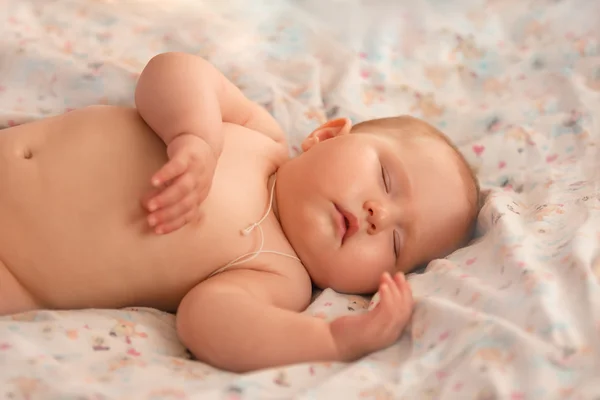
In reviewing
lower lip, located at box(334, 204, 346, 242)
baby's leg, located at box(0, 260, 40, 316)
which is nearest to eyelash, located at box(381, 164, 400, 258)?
lower lip, located at box(334, 204, 346, 242)

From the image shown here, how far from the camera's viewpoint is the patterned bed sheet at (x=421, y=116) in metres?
0.81

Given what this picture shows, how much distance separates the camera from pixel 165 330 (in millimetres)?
1026

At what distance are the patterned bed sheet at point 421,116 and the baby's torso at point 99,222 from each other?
0.07 meters

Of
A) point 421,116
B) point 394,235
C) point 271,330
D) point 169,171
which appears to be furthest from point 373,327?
point 421,116

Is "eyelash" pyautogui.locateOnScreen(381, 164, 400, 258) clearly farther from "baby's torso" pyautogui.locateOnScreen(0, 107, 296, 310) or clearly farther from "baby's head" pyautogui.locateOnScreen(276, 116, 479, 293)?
"baby's torso" pyautogui.locateOnScreen(0, 107, 296, 310)

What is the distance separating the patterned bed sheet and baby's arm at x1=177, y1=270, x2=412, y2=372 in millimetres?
31

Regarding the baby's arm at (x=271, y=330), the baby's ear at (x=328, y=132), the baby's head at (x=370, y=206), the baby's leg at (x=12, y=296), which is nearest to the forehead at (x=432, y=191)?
the baby's head at (x=370, y=206)

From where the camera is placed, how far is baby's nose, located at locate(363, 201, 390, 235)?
3.66 ft

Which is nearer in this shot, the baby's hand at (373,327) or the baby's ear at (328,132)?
the baby's hand at (373,327)

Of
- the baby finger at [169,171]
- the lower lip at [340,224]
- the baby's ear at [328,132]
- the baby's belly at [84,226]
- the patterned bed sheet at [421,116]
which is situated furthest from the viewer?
the baby's ear at [328,132]

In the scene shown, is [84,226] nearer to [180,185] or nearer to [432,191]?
[180,185]

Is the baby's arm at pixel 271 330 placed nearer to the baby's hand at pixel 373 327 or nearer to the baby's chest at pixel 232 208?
the baby's hand at pixel 373 327

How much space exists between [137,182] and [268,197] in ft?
0.87

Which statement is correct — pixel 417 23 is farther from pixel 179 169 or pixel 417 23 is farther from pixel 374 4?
pixel 179 169
